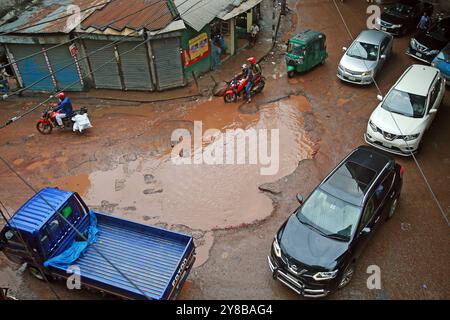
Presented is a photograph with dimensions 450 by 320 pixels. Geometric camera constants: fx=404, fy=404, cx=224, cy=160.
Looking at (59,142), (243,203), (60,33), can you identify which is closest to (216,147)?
(243,203)

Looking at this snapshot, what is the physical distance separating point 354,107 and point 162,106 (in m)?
7.52

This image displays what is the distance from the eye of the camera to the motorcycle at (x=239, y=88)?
1572cm

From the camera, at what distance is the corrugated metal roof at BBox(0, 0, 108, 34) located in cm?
1587

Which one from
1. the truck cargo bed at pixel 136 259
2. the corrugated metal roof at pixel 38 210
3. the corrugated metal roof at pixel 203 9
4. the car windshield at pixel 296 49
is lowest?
the truck cargo bed at pixel 136 259

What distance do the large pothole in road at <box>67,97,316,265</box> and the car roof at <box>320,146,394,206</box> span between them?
2233mm

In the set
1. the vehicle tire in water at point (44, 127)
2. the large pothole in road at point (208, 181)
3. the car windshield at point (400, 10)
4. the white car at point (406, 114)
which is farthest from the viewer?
the car windshield at point (400, 10)

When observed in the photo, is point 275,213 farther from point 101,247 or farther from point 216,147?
point 101,247

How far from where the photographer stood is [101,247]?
931cm

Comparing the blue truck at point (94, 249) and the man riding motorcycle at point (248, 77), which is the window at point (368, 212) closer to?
the blue truck at point (94, 249)

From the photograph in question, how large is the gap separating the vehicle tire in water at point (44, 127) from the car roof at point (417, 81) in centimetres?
1242

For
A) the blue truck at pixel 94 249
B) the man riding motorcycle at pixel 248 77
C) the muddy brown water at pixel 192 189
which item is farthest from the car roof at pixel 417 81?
the blue truck at pixel 94 249

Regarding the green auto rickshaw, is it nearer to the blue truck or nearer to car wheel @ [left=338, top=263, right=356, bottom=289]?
car wheel @ [left=338, top=263, right=356, bottom=289]

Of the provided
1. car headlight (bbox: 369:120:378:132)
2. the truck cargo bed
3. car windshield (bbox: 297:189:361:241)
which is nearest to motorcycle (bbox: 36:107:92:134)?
the truck cargo bed

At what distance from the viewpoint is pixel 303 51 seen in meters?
17.0
